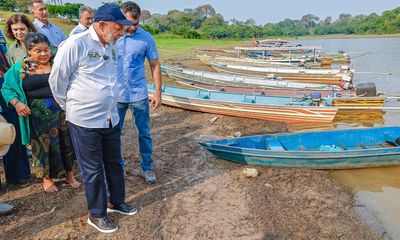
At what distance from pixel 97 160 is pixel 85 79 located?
0.76 m

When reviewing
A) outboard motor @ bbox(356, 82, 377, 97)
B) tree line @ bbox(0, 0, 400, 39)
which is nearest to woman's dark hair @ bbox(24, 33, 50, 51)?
outboard motor @ bbox(356, 82, 377, 97)

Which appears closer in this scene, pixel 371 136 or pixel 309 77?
pixel 371 136

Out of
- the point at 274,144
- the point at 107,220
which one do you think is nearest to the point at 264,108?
the point at 274,144

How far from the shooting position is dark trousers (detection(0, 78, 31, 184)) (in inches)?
163

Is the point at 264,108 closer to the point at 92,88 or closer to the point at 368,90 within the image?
the point at 368,90

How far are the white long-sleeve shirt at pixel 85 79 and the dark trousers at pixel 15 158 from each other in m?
1.48

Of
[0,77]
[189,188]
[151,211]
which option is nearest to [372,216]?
[189,188]

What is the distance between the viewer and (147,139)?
171 inches

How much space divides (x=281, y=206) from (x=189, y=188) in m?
1.24

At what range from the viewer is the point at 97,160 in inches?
124

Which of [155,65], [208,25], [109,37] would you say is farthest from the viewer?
[208,25]

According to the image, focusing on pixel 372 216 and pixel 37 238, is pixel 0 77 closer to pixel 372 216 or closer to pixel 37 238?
pixel 37 238

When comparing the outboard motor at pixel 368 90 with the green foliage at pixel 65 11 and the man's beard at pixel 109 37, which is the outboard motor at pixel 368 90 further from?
the green foliage at pixel 65 11

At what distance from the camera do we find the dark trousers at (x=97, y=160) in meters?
3.06
